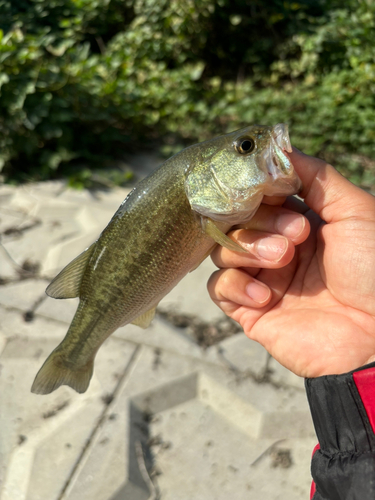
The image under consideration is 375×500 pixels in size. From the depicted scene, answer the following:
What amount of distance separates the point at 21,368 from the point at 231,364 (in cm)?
157

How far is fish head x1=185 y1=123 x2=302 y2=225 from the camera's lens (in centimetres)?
165

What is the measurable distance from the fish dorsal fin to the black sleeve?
1.15 m

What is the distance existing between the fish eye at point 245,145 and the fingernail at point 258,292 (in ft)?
2.29

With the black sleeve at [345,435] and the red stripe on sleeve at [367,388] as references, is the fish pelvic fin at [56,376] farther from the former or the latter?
the red stripe on sleeve at [367,388]

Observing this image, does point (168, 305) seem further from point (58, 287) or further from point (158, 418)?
point (58, 287)

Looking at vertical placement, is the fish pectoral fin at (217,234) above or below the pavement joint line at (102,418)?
above

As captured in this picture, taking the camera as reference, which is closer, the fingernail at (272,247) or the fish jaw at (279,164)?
the fish jaw at (279,164)

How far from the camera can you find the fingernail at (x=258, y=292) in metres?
2.04

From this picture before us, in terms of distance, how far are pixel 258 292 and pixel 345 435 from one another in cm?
74

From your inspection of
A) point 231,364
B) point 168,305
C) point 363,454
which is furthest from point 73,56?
point 363,454

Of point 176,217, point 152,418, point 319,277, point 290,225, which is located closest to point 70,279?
point 176,217

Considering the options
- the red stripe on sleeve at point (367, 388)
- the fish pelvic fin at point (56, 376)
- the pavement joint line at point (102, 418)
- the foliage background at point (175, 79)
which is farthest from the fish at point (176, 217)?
the foliage background at point (175, 79)

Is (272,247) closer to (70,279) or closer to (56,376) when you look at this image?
(70,279)

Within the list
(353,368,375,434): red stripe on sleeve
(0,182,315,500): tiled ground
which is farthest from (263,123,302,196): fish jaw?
(0,182,315,500): tiled ground
